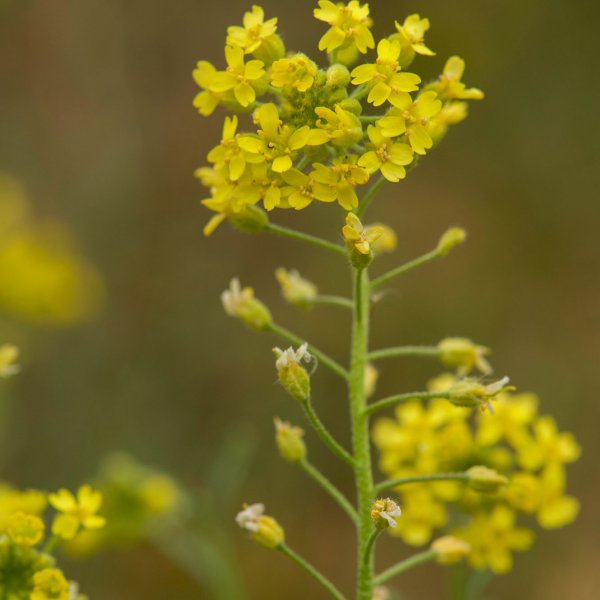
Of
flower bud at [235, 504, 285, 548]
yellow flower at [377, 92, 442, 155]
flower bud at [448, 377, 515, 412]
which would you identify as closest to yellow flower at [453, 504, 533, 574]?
flower bud at [448, 377, 515, 412]

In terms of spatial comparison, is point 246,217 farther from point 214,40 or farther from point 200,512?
point 214,40

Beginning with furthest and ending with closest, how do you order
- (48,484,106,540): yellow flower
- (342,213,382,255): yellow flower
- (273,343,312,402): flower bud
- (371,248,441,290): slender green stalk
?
(371,248,441,290): slender green stalk, (48,484,106,540): yellow flower, (273,343,312,402): flower bud, (342,213,382,255): yellow flower

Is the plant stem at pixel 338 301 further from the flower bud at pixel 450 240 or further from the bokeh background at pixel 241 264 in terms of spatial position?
the bokeh background at pixel 241 264

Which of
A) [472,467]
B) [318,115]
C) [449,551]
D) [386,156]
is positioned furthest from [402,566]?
[318,115]

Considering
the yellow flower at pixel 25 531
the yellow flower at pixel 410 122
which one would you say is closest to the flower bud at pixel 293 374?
the yellow flower at pixel 410 122

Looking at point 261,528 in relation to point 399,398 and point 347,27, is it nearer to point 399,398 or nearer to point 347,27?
point 399,398

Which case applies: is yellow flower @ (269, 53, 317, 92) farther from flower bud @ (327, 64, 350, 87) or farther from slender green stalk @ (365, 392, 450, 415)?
slender green stalk @ (365, 392, 450, 415)
